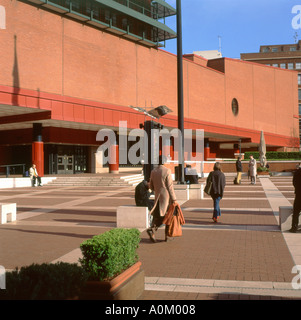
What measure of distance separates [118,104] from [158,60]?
8307 mm

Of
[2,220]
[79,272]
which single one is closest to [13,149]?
[2,220]

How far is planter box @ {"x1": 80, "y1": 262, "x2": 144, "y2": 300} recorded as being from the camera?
151 inches

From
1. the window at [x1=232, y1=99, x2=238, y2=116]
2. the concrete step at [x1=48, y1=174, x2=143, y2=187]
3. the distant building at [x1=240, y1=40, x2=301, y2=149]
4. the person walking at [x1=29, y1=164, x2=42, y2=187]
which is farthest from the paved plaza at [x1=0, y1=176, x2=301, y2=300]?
the distant building at [x1=240, y1=40, x2=301, y2=149]

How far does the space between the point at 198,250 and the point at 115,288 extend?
11.7ft

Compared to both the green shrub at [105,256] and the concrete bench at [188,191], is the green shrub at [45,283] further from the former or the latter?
the concrete bench at [188,191]

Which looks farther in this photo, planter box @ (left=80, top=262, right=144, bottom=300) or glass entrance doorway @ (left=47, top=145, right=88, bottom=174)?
glass entrance doorway @ (left=47, top=145, right=88, bottom=174)

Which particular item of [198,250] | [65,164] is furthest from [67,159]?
[198,250]

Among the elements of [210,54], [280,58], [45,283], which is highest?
[280,58]

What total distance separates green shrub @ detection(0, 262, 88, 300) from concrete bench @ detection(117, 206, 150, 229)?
20.2ft

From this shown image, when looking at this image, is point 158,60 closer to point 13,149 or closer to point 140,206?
point 13,149

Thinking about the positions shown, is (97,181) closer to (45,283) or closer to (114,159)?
(114,159)

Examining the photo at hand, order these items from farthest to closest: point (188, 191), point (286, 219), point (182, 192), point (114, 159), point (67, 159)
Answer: point (67, 159) < point (114, 159) < point (188, 191) < point (182, 192) < point (286, 219)

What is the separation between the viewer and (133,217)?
32.5 ft

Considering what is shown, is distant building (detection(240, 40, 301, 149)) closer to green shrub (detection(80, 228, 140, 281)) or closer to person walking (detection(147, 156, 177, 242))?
person walking (detection(147, 156, 177, 242))
